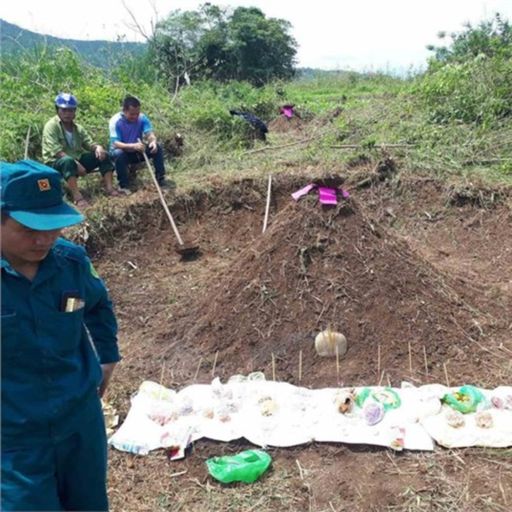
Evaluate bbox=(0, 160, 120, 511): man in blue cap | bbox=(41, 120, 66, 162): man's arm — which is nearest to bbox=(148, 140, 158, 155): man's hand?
bbox=(41, 120, 66, 162): man's arm

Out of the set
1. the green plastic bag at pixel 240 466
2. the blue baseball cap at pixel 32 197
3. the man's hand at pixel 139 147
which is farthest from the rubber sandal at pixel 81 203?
the blue baseball cap at pixel 32 197

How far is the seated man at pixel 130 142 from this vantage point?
6551mm

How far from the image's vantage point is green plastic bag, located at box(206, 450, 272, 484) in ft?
8.96

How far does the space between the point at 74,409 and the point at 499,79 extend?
28.2ft

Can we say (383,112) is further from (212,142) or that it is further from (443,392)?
(443,392)

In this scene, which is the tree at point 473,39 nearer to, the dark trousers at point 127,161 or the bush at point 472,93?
the bush at point 472,93

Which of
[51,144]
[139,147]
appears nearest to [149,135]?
[139,147]

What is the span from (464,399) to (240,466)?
1.26m

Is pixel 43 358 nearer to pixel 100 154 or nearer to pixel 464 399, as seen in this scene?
pixel 464 399

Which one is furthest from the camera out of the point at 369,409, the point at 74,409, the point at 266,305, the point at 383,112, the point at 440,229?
the point at 383,112

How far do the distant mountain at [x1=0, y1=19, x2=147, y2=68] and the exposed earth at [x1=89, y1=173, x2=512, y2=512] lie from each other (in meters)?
5.27

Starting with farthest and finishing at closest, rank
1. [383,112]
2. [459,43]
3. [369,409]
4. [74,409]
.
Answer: [459,43]
[383,112]
[369,409]
[74,409]

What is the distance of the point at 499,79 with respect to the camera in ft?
27.9

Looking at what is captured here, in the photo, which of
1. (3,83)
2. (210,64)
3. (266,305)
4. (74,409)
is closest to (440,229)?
(266,305)
